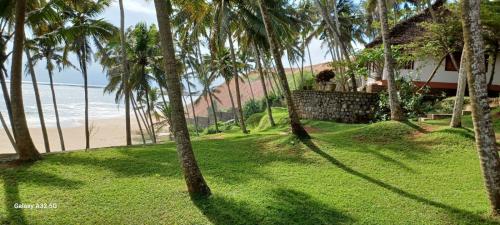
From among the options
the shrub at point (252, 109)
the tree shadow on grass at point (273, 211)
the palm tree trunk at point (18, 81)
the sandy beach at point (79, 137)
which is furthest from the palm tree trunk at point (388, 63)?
the shrub at point (252, 109)

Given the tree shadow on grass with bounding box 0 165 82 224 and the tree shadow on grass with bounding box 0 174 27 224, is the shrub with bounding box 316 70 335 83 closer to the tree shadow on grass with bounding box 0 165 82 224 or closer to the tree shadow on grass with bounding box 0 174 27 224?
the tree shadow on grass with bounding box 0 165 82 224

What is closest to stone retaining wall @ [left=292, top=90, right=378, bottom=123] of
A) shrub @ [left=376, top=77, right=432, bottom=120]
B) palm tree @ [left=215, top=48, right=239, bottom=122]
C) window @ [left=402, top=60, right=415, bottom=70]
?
shrub @ [left=376, top=77, right=432, bottom=120]


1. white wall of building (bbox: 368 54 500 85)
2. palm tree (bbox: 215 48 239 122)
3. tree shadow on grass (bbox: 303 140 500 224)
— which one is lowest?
tree shadow on grass (bbox: 303 140 500 224)

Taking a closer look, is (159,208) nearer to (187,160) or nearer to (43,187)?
(187,160)

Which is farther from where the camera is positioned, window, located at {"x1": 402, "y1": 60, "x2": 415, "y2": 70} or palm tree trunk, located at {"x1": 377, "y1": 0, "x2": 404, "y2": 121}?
window, located at {"x1": 402, "y1": 60, "x2": 415, "y2": 70}

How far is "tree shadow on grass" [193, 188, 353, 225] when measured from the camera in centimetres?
685

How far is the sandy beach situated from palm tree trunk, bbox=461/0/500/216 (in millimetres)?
24798

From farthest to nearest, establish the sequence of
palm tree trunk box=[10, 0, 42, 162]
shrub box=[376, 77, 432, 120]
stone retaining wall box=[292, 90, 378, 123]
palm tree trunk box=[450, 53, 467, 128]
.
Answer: stone retaining wall box=[292, 90, 378, 123] → shrub box=[376, 77, 432, 120] → palm tree trunk box=[450, 53, 467, 128] → palm tree trunk box=[10, 0, 42, 162]

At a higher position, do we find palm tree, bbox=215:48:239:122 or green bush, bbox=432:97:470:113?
palm tree, bbox=215:48:239:122

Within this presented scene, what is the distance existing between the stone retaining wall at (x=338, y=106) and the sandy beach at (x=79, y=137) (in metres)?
14.4

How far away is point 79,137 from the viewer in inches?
1286

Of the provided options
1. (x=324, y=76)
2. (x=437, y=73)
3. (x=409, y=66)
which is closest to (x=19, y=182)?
(x=409, y=66)

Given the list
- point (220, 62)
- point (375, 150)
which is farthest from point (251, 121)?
point (375, 150)

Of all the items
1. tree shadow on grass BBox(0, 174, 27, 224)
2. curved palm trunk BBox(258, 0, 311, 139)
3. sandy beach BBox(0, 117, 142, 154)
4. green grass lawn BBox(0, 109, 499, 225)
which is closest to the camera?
tree shadow on grass BBox(0, 174, 27, 224)
